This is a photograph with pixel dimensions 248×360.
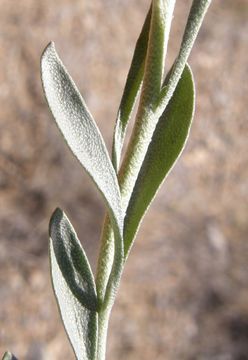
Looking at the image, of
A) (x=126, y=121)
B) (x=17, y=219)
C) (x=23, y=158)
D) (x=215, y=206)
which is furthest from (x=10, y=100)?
(x=126, y=121)

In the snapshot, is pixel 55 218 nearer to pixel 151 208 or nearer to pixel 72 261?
pixel 72 261

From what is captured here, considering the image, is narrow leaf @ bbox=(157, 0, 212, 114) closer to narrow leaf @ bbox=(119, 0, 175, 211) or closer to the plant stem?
narrow leaf @ bbox=(119, 0, 175, 211)

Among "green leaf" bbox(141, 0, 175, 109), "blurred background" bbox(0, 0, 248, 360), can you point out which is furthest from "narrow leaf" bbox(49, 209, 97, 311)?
"blurred background" bbox(0, 0, 248, 360)

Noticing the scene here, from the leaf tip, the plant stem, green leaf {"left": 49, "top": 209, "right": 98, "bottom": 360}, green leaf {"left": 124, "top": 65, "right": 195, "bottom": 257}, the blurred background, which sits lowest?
the blurred background

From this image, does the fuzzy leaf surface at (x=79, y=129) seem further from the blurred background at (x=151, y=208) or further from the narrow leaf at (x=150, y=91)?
the blurred background at (x=151, y=208)

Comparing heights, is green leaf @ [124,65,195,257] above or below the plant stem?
above

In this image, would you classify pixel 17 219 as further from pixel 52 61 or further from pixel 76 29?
pixel 52 61

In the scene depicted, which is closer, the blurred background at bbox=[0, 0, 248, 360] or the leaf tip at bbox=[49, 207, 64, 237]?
the leaf tip at bbox=[49, 207, 64, 237]

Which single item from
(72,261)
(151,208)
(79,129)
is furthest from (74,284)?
(151,208)
